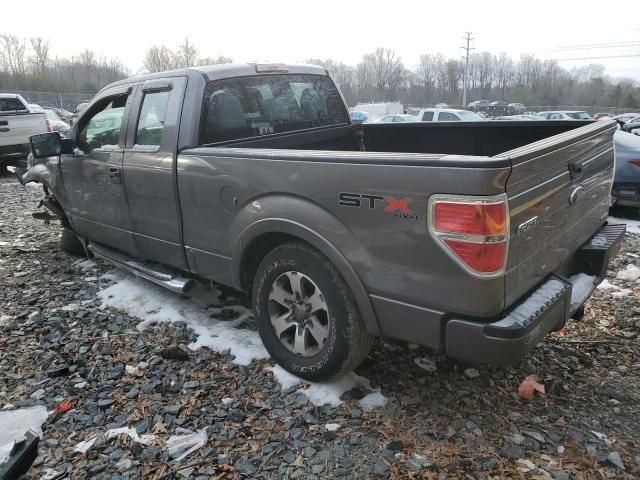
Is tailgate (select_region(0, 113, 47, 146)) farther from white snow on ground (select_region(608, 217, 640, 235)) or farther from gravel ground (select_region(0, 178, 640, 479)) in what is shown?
white snow on ground (select_region(608, 217, 640, 235))

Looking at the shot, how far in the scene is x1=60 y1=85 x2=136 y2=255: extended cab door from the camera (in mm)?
4316

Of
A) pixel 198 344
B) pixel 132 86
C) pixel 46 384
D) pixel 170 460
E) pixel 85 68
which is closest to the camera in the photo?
pixel 170 460

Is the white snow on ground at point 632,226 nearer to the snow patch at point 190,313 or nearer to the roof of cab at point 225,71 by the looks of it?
the roof of cab at point 225,71

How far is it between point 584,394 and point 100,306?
387 cm

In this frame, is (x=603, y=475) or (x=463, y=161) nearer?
(x=463, y=161)

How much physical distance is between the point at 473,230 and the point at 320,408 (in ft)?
4.80

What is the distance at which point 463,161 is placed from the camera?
218 cm

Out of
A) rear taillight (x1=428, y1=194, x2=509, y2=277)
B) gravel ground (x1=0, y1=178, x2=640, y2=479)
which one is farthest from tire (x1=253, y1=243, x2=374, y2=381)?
rear taillight (x1=428, y1=194, x2=509, y2=277)

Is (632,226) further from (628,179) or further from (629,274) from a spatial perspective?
Result: (629,274)

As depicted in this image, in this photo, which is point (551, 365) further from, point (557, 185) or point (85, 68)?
point (85, 68)

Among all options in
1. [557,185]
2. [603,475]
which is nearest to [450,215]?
[557,185]

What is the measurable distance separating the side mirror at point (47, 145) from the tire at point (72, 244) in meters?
1.21

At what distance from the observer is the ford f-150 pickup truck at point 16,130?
38.4 feet

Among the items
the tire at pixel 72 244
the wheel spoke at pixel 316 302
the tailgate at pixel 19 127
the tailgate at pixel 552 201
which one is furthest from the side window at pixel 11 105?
the tailgate at pixel 552 201
